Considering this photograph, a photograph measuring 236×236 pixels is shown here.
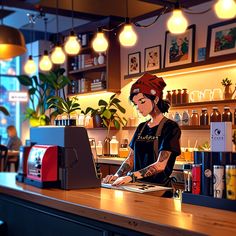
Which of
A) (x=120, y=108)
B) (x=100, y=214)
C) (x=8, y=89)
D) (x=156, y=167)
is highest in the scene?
(x=8, y=89)

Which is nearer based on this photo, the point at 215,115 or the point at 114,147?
the point at 215,115

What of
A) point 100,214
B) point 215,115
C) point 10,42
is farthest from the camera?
point 215,115

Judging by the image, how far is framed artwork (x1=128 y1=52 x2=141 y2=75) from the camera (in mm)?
6193

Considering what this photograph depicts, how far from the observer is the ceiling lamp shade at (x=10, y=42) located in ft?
10.5

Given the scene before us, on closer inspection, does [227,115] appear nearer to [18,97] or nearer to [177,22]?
[177,22]

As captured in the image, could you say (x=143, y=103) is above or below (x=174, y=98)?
below

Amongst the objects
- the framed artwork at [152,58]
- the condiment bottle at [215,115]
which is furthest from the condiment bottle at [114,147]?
the condiment bottle at [215,115]

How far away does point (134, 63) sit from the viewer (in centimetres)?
629

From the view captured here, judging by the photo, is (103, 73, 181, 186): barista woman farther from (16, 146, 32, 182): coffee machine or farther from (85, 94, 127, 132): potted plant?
(85, 94, 127, 132): potted plant

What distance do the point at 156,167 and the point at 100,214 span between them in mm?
1008

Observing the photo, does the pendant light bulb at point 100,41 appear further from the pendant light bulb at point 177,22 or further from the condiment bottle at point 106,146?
the condiment bottle at point 106,146

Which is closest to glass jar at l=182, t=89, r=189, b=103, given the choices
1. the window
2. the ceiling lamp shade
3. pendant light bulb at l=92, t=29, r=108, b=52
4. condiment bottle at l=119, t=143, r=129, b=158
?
condiment bottle at l=119, t=143, r=129, b=158

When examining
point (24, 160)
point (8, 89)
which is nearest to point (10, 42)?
point (24, 160)

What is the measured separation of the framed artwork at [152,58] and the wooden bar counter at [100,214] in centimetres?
337
